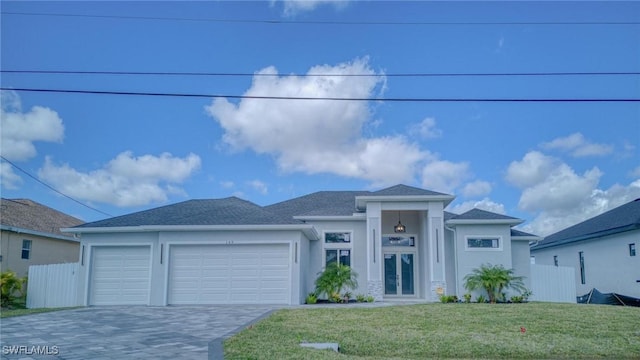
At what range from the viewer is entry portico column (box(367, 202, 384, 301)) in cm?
1711

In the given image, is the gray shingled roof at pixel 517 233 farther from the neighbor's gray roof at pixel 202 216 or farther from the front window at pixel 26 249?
the front window at pixel 26 249

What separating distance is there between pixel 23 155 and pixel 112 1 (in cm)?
1386

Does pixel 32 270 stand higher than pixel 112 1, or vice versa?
pixel 112 1

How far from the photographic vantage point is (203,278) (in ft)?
51.4

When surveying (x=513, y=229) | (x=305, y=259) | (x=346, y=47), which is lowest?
(x=305, y=259)

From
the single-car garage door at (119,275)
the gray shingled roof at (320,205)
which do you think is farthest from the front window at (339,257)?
the single-car garage door at (119,275)

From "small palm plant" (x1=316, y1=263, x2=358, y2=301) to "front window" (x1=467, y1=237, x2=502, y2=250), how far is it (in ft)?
15.1

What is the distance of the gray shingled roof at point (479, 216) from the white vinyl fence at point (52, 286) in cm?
1412

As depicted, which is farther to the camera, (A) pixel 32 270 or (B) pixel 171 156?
(B) pixel 171 156

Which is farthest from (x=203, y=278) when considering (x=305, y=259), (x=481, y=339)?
(x=481, y=339)

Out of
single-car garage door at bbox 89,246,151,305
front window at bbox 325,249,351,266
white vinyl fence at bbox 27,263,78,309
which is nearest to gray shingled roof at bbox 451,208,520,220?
front window at bbox 325,249,351,266

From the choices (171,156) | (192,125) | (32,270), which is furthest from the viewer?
(171,156)

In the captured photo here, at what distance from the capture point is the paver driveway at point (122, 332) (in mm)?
7121

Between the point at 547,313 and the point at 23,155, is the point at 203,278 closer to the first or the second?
the point at 547,313
